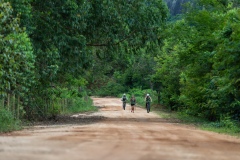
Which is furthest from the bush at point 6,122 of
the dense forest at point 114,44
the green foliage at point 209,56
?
the green foliage at point 209,56

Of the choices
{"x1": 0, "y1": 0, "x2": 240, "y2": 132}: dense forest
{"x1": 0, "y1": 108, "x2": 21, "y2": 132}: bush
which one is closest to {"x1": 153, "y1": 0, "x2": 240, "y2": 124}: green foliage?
{"x1": 0, "y1": 0, "x2": 240, "y2": 132}: dense forest

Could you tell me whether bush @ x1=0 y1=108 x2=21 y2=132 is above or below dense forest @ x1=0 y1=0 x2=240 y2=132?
below

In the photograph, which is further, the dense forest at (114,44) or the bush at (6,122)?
the dense forest at (114,44)

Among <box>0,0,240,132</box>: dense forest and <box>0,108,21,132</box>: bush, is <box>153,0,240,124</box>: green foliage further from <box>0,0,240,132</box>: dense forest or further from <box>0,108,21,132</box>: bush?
<box>0,108,21,132</box>: bush

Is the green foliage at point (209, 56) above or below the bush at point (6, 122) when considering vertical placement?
above

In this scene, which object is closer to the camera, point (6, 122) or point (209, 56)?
point (6, 122)

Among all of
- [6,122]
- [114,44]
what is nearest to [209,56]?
[114,44]

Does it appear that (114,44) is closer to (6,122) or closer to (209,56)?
(209,56)

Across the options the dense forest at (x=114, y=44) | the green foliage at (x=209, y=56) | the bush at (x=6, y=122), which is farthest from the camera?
the green foliage at (x=209, y=56)

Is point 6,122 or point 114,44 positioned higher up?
point 114,44

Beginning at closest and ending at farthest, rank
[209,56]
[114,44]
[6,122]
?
[6,122] < [209,56] < [114,44]

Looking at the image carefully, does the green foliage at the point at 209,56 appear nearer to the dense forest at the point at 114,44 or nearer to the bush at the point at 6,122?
the dense forest at the point at 114,44

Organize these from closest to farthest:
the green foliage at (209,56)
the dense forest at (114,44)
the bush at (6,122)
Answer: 1. the bush at (6,122)
2. the dense forest at (114,44)
3. the green foliage at (209,56)

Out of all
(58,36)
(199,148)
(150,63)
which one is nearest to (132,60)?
(58,36)
